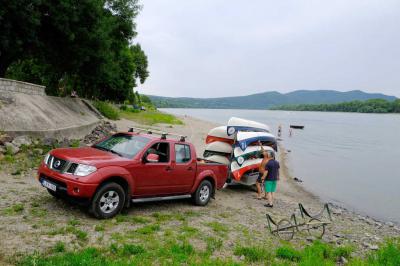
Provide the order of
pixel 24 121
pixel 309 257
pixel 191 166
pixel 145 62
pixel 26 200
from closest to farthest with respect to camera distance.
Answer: pixel 309 257 → pixel 26 200 → pixel 191 166 → pixel 24 121 → pixel 145 62

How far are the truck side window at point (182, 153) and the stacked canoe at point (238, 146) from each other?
507 centimetres

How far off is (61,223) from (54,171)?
1.24m

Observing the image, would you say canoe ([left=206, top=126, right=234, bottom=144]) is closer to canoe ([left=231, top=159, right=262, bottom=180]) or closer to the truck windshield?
canoe ([left=231, top=159, right=262, bottom=180])

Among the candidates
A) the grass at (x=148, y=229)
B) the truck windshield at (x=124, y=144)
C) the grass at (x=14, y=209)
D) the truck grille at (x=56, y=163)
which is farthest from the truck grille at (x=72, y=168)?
the grass at (x=148, y=229)

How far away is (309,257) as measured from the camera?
7023mm

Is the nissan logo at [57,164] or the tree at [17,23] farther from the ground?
the tree at [17,23]

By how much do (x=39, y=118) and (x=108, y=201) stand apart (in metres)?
9.83

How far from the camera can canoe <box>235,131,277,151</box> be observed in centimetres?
1534

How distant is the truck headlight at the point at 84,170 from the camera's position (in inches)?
299

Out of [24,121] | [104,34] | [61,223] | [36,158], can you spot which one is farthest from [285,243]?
[104,34]

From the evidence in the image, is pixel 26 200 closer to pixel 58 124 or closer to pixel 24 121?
pixel 24 121

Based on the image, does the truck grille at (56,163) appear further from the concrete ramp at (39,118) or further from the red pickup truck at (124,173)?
the concrete ramp at (39,118)

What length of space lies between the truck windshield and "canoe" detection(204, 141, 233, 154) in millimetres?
6883

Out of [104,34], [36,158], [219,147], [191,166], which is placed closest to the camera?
[191,166]
